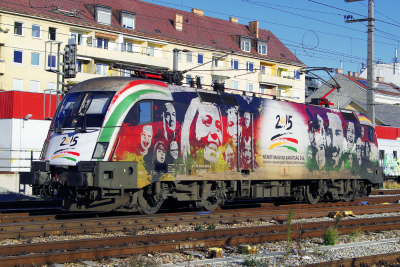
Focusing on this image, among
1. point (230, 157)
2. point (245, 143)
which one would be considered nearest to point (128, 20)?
point (245, 143)

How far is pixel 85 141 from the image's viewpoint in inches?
471

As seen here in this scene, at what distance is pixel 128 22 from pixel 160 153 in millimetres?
39134

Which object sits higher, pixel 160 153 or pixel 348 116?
pixel 348 116

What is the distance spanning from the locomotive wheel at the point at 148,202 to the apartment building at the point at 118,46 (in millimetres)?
17812

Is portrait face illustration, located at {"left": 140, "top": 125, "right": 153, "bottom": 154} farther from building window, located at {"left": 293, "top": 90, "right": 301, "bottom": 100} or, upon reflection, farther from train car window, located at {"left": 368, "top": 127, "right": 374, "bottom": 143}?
building window, located at {"left": 293, "top": 90, "right": 301, "bottom": 100}

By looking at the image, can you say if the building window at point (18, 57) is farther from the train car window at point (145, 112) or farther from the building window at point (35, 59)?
the train car window at point (145, 112)

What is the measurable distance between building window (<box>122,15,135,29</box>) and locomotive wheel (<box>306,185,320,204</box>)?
3526 cm

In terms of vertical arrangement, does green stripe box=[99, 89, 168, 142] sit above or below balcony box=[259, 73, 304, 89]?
below

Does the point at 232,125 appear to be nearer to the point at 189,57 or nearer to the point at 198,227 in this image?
the point at 198,227

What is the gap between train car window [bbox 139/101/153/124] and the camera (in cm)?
1256

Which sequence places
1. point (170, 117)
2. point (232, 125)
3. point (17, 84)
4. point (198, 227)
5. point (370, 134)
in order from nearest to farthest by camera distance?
1. point (198, 227)
2. point (170, 117)
3. point (232, 125)
4. point (370, 134)
5. point (17, 84)

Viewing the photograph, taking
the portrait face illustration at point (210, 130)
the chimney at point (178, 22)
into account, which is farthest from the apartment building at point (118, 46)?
the portrait face illustration at point (210, 130)

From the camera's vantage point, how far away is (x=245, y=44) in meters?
59.2

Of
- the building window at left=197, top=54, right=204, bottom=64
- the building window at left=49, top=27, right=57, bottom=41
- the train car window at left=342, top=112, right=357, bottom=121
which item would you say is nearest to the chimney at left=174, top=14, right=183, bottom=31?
the building window at left=197, top=54, right=204, bottom=64
